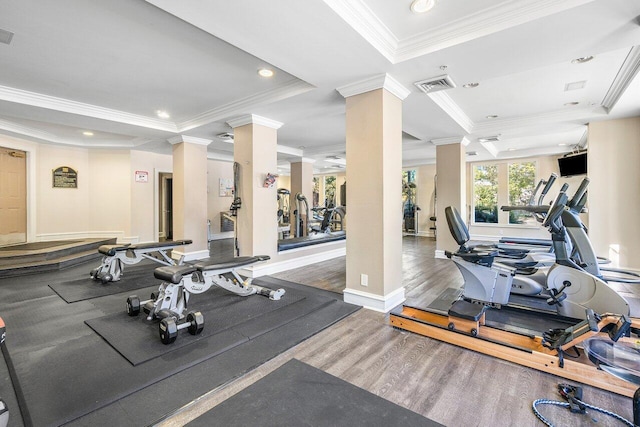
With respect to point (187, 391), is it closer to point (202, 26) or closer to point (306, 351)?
point (306, 351)

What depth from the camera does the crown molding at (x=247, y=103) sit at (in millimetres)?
3709

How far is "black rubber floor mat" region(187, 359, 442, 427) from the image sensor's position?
5.33ft

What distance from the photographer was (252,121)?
4.69m

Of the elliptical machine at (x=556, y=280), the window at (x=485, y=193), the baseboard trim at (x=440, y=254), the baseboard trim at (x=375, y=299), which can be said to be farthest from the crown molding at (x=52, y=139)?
the window at (x=485, y=193)

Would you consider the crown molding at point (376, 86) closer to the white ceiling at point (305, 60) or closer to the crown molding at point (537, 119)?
the white ceiling at point (305, 60)

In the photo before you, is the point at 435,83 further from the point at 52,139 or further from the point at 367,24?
the point at 52,139

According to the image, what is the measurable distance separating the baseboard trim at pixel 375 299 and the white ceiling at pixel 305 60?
2.52m

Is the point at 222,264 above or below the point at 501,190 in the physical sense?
below

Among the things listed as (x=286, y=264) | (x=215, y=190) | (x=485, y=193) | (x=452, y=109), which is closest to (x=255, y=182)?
(x=286, y=264)

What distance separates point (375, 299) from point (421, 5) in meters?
2.86

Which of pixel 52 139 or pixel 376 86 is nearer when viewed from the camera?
pixel 376 86

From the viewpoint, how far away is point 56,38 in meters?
2.74

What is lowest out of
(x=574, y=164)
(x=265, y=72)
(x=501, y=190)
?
(x=501, y=190)

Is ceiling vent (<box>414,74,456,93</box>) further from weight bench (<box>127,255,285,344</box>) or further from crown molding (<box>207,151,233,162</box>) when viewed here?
crown molding (<box>207,151,233,162</box>)
